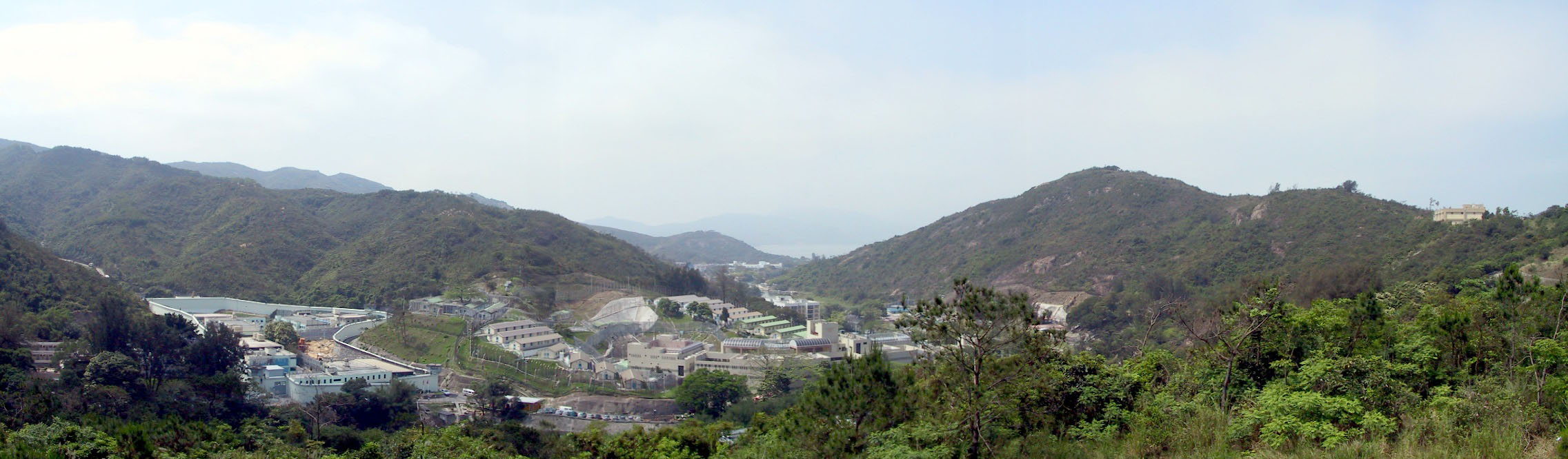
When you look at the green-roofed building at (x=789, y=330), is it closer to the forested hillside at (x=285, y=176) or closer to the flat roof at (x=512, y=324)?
the flat roof at (x=512, y=324)

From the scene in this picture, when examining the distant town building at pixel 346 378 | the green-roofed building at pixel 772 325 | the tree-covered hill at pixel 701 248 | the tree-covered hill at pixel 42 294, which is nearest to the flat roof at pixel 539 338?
the distant town building at pixel 346 378

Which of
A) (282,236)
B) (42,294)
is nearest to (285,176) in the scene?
(282,236)

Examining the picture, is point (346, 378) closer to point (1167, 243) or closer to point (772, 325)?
point (772, 325)

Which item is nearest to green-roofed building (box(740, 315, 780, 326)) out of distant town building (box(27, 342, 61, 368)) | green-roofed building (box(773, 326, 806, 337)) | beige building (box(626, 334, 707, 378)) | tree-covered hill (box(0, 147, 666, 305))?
green-roofed building (box(773, 326, 806, 337))

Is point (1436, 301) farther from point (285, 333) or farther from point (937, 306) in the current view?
point (285, 333)

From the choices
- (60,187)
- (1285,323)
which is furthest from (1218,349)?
(60,187)

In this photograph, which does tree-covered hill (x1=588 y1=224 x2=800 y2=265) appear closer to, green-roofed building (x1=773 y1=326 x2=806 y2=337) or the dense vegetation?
green-roofed building (x1=773 y1=326 x2=806 y2=337)

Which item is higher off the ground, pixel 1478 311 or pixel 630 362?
pixel 1478 311
